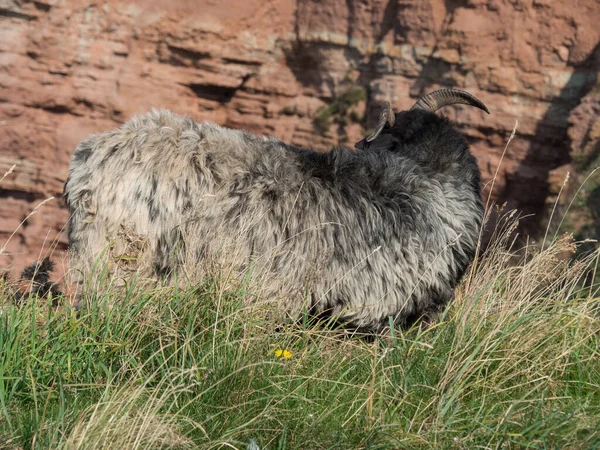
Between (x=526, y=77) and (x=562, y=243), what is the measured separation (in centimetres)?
1129

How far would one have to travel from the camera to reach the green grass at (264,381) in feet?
10.2

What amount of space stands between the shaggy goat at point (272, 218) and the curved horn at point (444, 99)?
1.34 metres

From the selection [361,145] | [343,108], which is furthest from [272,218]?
[343,108]

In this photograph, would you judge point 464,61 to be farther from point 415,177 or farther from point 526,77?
point 415,177

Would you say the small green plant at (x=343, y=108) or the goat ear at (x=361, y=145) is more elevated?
the goat ear at (x=361, y=145)

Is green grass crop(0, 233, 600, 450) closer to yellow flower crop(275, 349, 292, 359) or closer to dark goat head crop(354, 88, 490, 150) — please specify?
yellow flower crop(275, 349, 292, 359)

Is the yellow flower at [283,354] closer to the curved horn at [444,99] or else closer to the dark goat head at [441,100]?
the dark goat head at [441,100]

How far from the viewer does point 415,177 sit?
5602 millimetres

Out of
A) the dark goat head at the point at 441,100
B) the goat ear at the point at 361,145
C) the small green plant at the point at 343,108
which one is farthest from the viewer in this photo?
the small green plant at the point at 343,108

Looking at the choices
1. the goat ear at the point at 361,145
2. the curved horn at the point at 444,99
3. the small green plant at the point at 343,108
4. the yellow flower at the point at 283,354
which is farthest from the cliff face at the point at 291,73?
the yellow flower at the point at 283,354

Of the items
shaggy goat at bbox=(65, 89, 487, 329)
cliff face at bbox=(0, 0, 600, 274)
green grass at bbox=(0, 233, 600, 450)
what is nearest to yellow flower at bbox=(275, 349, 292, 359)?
green grass at bbox=(0, 233, 600, 450)

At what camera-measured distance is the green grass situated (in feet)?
10.2

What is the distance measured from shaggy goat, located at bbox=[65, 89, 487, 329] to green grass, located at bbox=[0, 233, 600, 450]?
27.4 inches

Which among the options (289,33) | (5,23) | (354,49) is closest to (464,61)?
(354,49)
